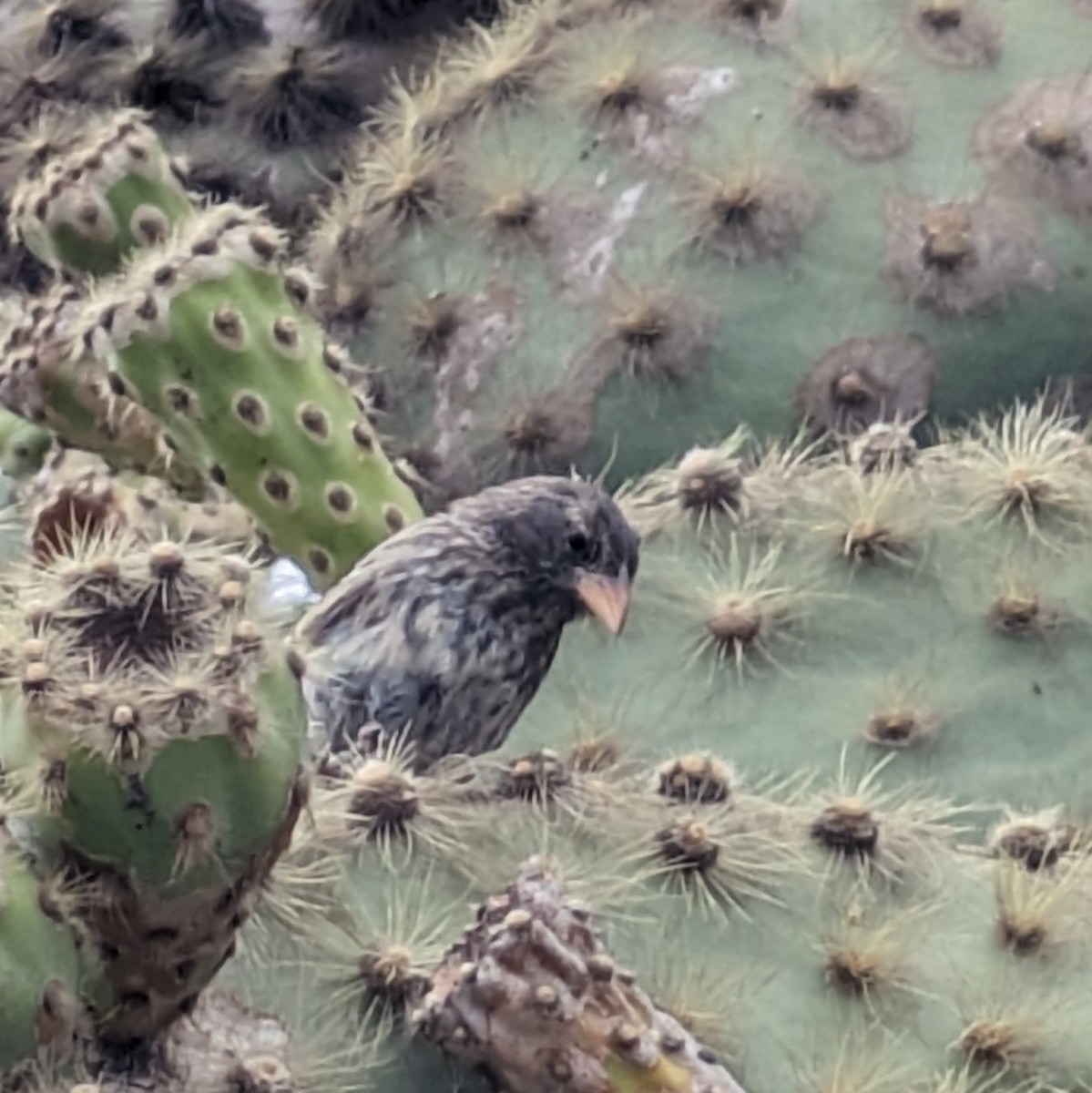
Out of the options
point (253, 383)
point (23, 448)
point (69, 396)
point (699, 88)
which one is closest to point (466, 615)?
point (253, 383)

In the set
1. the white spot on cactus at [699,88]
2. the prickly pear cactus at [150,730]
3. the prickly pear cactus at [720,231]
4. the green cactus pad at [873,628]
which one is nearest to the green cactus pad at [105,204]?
the green cactus pad at [873,628]

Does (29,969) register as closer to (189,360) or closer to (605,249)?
(189,360)

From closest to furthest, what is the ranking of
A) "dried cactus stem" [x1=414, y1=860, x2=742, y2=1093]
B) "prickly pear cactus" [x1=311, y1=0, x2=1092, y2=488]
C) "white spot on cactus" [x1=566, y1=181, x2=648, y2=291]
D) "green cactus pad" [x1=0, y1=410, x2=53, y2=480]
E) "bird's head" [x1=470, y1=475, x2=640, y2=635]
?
1. "dried cactus stem" [x1=414, y1=860, x2=742, y2=1093]
2. "bird's head" [x1=470, y1=475, x2=640, y2=635]
3. "green cactus pad" [x1=0, y1=410, x2=53, y2=480]
4. "prickly pear cactus" [x1=311, y1=0, x2=1092, y2=488]
5. "white spot on cactus" [x1=566, y1=181, x2=648, y2=291]

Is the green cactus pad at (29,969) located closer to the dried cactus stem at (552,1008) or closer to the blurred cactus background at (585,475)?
the blurred cactus background at (585,475)

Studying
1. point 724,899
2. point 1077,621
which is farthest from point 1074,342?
point 724,899

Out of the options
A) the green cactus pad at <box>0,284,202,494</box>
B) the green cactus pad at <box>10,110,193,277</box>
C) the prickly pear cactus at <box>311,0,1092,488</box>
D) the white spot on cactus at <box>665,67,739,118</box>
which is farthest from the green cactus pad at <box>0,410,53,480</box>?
the white spot on cactus at <box>665,67,739,118</box>

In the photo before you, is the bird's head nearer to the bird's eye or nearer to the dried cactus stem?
the bird's eye

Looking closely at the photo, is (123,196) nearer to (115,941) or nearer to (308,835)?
(308,835)
